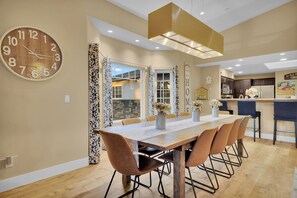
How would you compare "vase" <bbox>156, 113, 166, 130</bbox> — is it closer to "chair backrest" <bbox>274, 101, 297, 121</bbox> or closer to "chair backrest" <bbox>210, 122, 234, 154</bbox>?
"chair backrest" <bbox>210, 122, 234, 154</bbox>

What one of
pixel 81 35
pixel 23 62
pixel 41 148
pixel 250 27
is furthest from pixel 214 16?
pixel 41 148

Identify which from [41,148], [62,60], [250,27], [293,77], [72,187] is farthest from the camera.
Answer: [293,77]

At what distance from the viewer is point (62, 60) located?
277 cm

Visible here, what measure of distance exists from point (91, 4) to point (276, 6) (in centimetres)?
478

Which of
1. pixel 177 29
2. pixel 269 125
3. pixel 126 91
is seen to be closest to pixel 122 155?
pixel 177 29

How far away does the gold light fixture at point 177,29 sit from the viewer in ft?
6.93

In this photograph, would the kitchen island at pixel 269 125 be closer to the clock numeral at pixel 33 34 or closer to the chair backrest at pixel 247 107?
the chair backrest at pixel 247 107

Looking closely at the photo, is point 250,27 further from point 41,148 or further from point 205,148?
point 41,148

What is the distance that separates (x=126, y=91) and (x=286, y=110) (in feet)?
13.6

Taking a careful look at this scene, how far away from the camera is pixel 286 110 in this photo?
13.6ft

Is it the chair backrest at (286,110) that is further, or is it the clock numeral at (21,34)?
the chair backrest at (286,110)

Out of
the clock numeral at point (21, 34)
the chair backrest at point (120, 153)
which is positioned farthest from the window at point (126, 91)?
the chair backrest at point (120, 153)

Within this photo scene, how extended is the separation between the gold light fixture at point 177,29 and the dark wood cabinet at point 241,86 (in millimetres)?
7179

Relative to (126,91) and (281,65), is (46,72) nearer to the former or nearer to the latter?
(126,91)
